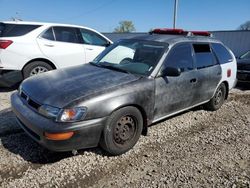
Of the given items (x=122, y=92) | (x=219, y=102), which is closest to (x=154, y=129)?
(x=122, y=92)

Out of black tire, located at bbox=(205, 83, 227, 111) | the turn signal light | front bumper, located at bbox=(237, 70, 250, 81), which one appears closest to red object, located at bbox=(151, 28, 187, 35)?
black tire, located at bbox=(205, 83, 227, 111)

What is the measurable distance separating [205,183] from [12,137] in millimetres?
2844

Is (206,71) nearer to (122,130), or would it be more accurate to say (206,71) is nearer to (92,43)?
(122,130)

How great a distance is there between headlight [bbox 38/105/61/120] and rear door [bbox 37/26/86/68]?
3750 mm

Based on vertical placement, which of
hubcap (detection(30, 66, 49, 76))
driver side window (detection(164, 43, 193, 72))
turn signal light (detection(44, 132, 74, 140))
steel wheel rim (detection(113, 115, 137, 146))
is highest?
driver side window (detection(164, 43, 193, 72))

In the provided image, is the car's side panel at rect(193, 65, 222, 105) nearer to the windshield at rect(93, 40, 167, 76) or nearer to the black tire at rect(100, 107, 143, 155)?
the windshield at rect(93, 40, 167, 76)

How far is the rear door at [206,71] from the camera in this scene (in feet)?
15.6

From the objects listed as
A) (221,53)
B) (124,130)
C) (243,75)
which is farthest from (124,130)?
(243,75)

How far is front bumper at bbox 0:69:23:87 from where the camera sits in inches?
238

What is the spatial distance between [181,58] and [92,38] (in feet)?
12.6

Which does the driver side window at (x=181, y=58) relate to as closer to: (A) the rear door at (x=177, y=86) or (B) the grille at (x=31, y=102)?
(A) the rear door at (x=177, y=86)

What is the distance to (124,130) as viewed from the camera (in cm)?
356

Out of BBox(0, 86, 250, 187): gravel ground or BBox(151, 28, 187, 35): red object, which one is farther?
BBox(151, 28, 187, 35): red object

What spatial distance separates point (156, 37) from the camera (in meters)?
4.53
